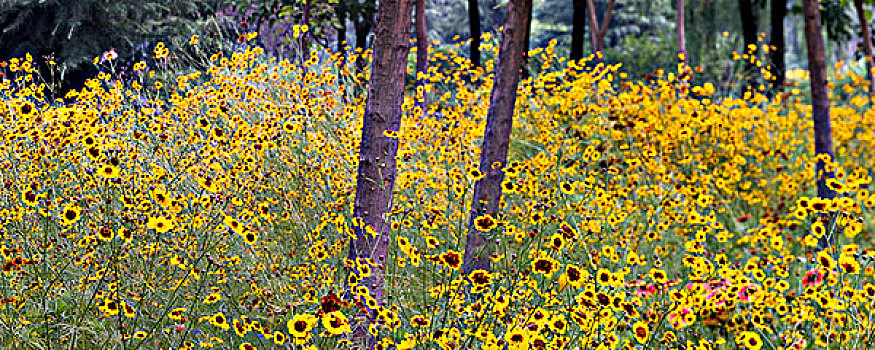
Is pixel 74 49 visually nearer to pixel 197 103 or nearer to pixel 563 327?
pixel 197 103

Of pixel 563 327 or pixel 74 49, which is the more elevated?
pixel 74 49

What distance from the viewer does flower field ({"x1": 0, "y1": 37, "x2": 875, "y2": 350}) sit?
7.60 ft

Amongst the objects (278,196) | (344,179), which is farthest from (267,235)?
(344,179)

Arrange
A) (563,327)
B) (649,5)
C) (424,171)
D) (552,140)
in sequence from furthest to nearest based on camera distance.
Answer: (649,5) → (552,140) → (424,171) → (563,327)

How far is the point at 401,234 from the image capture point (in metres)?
3.83

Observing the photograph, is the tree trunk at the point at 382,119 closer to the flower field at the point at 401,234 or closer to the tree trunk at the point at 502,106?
the flower field at the point at 401,234

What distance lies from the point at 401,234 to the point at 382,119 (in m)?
1.06

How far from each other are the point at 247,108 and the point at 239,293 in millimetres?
1963

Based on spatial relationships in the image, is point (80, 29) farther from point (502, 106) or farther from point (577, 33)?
point (502, 106)

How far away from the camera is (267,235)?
356 cm

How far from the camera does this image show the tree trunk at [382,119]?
287cm

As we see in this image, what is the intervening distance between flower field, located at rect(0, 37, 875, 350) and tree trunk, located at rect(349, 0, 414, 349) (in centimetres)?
9

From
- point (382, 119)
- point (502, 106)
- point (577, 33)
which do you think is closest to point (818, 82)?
point (502, 106)

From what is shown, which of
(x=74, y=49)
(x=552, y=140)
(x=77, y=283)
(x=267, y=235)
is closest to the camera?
(x=77, y=283)
